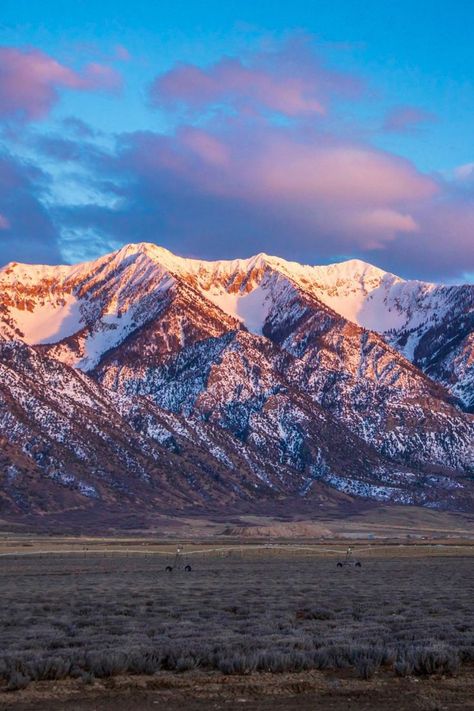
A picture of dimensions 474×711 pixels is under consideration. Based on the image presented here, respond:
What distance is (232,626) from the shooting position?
25.0 meters

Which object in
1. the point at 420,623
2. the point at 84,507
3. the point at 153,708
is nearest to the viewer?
the point at 153,708

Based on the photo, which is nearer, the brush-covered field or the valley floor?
the valley floor

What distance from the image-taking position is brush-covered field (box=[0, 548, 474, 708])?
17797mm

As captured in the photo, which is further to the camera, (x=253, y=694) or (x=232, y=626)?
(x=232, y=626)

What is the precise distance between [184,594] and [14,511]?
144 m

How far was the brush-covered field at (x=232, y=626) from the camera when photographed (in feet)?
58.4

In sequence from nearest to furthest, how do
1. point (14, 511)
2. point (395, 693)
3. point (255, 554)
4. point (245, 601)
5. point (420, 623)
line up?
point (395, 693) < point (420, 623) < point (245, 601) < point (255, 554) < point (14, 511)

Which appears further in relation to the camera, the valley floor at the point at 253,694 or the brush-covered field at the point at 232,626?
the brush-covered field at the point at 232,626

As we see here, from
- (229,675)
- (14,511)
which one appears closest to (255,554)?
(229,675)

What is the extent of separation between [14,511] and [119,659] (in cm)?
16410

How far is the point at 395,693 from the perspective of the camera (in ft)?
52.8

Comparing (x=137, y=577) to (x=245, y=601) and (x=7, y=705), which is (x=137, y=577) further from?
(x=7, y=705)

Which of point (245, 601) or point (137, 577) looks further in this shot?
point (137, 577)

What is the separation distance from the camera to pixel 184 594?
38094mm
